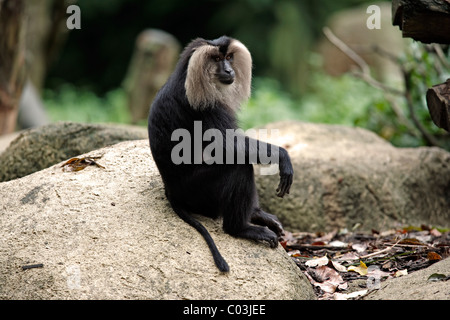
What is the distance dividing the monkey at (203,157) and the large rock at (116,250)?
9 centimetres

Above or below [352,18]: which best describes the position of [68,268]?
below

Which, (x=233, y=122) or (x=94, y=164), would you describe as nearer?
(x=233, y=122)

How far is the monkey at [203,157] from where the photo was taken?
3.60 meters

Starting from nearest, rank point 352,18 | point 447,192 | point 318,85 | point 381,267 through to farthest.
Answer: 1. point 381,267
2. point 447,192
3. point 318,85
4. point 352,18

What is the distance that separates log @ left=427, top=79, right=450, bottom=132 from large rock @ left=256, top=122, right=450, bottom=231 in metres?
1.71

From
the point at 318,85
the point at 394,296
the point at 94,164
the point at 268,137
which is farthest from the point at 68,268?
the point at 318,85

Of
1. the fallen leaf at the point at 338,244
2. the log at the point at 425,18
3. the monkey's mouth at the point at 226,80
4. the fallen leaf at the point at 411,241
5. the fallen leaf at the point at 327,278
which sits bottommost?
the fallen leaf at the point at 338,244

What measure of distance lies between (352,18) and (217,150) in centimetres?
1000

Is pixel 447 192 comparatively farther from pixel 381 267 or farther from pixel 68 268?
pixel 68 268

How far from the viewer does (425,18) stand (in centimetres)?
360

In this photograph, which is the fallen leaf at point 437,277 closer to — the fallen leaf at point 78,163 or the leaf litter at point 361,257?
the leaf litter at point 361,257

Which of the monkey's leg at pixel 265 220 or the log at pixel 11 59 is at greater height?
the log at pixel 11 59

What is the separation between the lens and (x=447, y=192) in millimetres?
5898

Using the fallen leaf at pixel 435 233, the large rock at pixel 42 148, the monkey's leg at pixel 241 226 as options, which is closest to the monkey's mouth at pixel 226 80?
the monkey's leg at pixel 241 226
